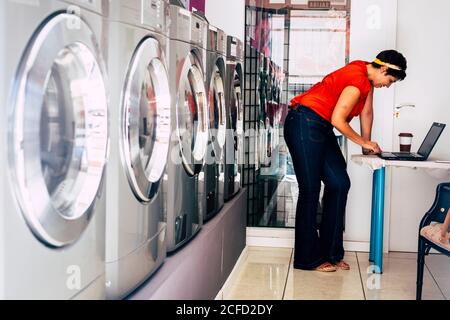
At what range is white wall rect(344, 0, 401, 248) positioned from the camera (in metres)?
4.61

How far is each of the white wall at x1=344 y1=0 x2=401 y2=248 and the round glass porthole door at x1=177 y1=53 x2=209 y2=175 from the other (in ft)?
6.21

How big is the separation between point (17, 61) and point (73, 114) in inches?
12.8

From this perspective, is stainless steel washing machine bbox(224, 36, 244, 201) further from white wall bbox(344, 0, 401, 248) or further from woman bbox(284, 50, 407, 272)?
white wall bbox(344, 0, 401, 248)

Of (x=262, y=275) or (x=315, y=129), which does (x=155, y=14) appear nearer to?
(x=315, y=129)

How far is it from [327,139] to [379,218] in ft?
1.96

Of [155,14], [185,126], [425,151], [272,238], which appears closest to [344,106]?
[425,151]

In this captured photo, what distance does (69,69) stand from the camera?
1648 millimetres

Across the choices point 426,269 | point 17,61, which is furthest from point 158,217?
point 426,269

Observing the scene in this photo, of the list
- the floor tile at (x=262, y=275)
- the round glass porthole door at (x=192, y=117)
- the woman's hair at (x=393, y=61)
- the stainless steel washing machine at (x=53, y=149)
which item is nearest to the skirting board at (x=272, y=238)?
the floor tile at (x=262, y=275)

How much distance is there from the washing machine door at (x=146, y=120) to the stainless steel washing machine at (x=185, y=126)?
0.11 meters

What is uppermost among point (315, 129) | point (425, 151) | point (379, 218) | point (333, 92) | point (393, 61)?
point (393, 61)

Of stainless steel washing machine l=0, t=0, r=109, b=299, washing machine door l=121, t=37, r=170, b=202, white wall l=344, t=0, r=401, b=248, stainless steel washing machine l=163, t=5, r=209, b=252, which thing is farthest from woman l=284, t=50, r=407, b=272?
stainless steel washing machine l=0, t=0, r=109, b=299

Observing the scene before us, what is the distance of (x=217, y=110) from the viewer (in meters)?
3.50

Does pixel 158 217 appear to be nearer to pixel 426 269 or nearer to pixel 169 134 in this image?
pixel 169 134
